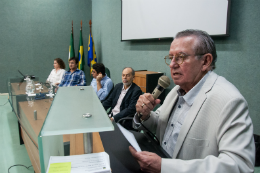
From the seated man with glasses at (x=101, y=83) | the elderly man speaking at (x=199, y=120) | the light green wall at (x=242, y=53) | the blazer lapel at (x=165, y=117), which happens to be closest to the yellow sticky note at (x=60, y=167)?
the elderly man speaking at (x=199, y=120)

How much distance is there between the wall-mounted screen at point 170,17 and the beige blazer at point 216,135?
5.39 feet

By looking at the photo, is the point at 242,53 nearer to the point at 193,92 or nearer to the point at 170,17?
the point at 170,17

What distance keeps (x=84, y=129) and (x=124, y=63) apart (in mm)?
4069

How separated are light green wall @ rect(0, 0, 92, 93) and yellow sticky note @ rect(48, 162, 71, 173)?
625 cm

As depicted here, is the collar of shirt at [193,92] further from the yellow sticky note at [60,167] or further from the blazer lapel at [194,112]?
the yellow sticky note at [60,167]

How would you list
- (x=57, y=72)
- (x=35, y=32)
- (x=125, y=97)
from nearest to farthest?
(x=125, y=97)
(x=57, y=72)
(x=35, y=32)

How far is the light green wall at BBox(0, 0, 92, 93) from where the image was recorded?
594 cm

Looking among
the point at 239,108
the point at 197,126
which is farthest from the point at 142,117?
the point at 239,108

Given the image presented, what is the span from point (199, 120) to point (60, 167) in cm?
65

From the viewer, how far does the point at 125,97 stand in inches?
103

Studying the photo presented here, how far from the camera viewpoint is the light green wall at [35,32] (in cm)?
594

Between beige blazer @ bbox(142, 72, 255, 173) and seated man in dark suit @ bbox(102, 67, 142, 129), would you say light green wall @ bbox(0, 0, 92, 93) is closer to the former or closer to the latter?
seated man in dark suit @ bbox(102, 67, 142, 129)

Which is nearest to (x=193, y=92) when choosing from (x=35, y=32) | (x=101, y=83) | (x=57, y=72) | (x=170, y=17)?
(x=170, y=17)

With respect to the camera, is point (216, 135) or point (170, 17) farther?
point (170, 17)
